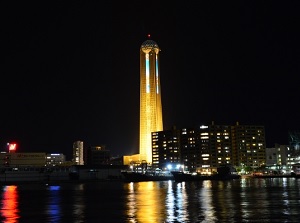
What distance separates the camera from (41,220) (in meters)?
36.3

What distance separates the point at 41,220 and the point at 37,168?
535 feet

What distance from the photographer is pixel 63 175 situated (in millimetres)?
190125

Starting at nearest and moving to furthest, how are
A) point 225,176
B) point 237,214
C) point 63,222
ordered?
1. point 63,222
2. point 237,214
3. point 225,176

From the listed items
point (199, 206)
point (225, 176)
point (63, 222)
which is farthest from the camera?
point (225, 176)

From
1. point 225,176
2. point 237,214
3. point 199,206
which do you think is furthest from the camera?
point 225,176

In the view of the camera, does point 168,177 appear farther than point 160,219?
Yes

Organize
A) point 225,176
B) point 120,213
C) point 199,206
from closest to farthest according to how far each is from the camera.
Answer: point 120,213 < point 199,206 < point 225,176

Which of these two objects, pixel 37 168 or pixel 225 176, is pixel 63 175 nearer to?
pixel 37 168

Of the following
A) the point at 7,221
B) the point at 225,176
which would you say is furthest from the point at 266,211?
the point at 225,176

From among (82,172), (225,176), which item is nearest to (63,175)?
(82,172)

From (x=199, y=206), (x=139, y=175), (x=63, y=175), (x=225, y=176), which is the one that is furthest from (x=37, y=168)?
(x=199, y=206)

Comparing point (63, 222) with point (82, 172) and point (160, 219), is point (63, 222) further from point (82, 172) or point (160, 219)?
point (82, 172)

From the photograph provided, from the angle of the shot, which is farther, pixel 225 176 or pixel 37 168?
pixel 37 168

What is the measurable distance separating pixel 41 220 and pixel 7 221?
2.55m
